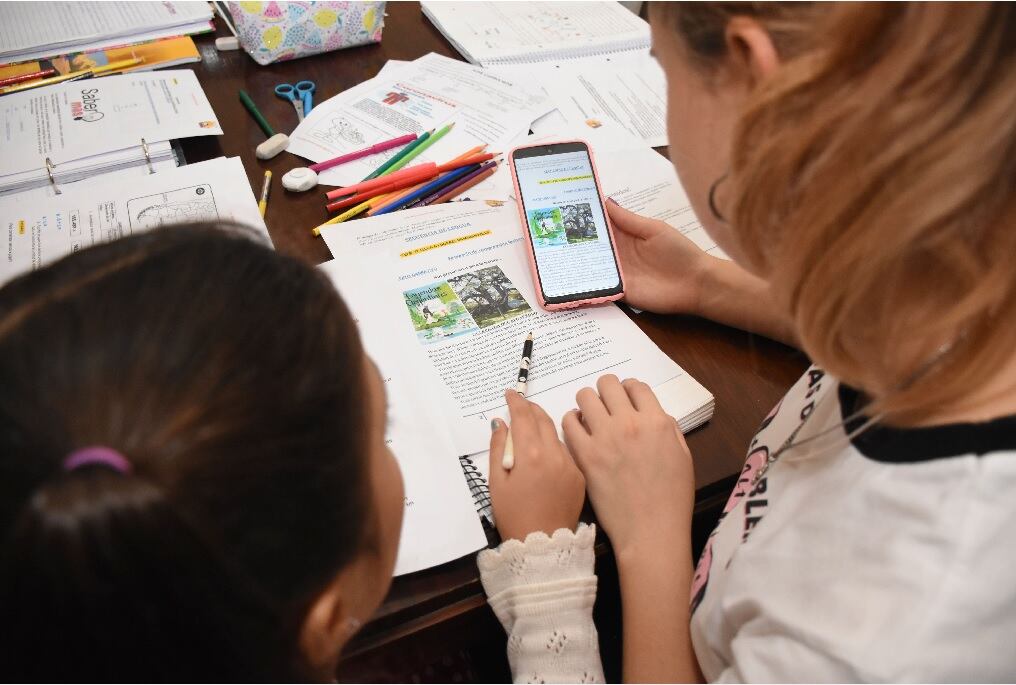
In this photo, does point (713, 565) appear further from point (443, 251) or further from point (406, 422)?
point (443, 251)

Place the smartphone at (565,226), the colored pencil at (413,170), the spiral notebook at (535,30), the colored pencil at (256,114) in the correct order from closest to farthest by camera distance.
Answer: the smartphone at (565,226) → the colored pencil at (413,170) → the colored pencil at (256,114) → the spiral notebook at (535,30)

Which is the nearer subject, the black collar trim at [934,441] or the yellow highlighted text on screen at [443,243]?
the black collar trim at [934,441]

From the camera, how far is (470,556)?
564mm

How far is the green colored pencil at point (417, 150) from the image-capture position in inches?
35.9

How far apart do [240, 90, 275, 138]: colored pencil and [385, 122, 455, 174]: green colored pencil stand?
187mm

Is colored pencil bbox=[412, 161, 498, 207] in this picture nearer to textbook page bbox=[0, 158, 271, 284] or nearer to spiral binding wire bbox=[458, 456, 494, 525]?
textbook page bbox=[0, 158, 271, 284]

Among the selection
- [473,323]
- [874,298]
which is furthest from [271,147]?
[874,298]

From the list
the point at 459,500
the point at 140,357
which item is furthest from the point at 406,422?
the point at 140,357

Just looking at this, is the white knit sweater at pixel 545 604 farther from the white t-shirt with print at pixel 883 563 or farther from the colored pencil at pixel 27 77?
the colored pencil at pixel 27 77

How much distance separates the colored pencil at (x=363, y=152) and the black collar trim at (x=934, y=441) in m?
0.69

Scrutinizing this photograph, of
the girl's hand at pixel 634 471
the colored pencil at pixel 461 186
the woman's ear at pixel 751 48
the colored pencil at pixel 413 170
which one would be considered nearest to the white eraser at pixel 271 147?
the colored pencil at pixel 413 170

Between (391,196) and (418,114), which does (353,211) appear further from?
(418,114)

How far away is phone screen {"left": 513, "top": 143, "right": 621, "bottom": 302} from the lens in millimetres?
756

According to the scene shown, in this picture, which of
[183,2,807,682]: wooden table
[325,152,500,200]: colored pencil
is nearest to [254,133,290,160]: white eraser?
[183,2,807,682]: wooden table
